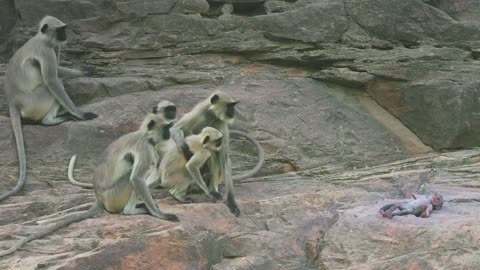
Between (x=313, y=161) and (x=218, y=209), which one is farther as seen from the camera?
(x=313, y=161)

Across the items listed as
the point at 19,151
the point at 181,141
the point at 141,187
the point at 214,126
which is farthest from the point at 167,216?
the point at 19,151

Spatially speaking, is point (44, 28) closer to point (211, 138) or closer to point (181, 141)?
point (181, 141)

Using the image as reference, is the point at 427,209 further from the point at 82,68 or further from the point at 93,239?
the point at 82,68

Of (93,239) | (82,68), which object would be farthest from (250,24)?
(93,239)

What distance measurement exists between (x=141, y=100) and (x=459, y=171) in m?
2.88

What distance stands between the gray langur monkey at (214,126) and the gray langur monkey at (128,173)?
0.65 metres

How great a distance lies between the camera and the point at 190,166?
5918 mm

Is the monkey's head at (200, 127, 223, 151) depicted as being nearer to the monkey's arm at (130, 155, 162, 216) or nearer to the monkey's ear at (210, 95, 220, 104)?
the monkey's ear at (210, 95, 220, 104)

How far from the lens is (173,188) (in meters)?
5.95

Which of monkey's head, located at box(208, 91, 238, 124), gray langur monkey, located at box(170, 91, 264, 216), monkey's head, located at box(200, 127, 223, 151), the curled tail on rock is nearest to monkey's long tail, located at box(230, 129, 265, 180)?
the curled tail on rock

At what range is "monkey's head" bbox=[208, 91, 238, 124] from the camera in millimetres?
6262

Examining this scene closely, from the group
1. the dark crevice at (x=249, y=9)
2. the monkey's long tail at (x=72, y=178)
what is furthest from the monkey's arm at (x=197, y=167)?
the dark crevice at (x=249, y=9)

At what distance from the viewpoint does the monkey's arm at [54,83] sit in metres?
7.23

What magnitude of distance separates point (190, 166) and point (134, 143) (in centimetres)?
68
